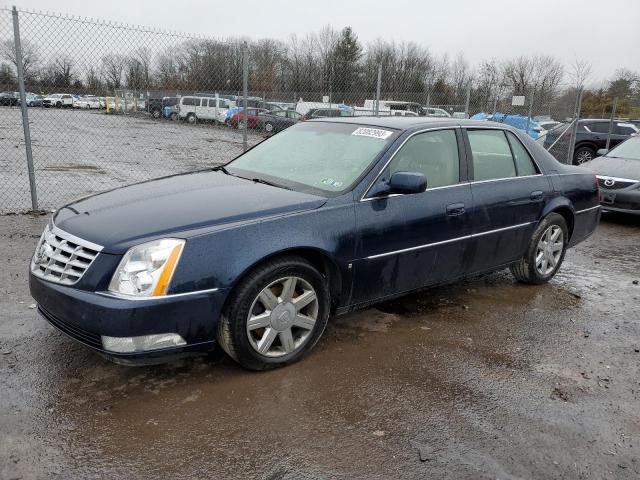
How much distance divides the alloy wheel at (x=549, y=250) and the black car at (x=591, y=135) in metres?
11.8

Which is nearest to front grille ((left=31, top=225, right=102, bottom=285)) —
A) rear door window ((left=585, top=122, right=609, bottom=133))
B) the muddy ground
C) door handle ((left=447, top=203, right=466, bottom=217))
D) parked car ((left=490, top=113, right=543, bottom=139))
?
the muddy ground

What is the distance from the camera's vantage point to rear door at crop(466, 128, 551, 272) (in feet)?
14.7

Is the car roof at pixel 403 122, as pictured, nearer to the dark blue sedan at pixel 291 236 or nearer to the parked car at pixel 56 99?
the dark blue sedan at pixel 291 236

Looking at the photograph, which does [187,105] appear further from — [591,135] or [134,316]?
[134,316]

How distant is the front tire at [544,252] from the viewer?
5.12 meters

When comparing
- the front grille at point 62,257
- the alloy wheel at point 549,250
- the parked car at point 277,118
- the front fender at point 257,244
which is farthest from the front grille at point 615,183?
the parked car at point 277,118

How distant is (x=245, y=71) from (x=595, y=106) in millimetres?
34633

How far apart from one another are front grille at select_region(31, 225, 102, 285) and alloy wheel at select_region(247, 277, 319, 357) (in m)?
0.97

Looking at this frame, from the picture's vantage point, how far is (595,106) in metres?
35.7

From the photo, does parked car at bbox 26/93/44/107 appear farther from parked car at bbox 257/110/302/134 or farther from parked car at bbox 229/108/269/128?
parked car at bbox 229/108/269/128

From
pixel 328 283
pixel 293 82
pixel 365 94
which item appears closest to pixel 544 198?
pixel 328 283

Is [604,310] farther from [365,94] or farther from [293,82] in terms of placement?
[293,82]

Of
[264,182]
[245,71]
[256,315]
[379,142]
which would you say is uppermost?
[245,71]

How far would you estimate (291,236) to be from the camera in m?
3.26
